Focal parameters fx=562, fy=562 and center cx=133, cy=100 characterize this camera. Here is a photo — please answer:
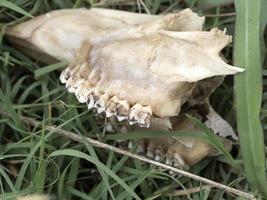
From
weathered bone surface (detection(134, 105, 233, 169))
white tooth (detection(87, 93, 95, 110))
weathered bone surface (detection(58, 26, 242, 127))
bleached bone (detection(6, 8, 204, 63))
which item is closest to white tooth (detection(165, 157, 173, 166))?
weathered bone surface (detection(134, 105, 233, 169))

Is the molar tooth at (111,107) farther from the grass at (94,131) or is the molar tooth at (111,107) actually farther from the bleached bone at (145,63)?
the grass at (94,131)

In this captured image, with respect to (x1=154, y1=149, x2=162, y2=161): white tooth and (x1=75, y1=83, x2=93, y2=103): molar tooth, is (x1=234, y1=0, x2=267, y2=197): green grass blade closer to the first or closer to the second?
(x1=154, y1=149, x2=162, y2=161): white tooth

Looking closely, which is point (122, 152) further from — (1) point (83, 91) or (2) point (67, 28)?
(2) point (67, 28)

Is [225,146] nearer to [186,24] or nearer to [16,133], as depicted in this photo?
[186,24]

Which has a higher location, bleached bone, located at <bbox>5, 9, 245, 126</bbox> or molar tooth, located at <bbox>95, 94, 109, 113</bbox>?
bleached bone, located at <bbox>5, 9, 245, 126</bbox>

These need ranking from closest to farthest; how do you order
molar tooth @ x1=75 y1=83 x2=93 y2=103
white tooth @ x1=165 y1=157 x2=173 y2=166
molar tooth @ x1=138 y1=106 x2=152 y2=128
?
molar tooth @ x1=138 y1=106 x2=152 y2=128, molar tooth @ x1=75 y1=83 x2=93 y2=103, white tooth @ x1=165 y1=157 x2=173 y2=166

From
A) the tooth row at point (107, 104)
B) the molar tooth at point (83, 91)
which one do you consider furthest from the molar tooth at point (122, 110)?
the molar tooth at point (83, 91)
